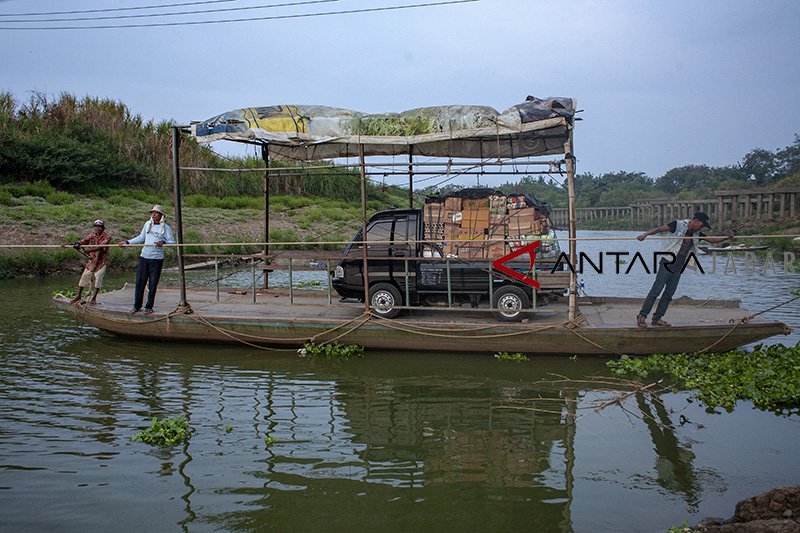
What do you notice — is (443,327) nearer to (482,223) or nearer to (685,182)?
(482,223)

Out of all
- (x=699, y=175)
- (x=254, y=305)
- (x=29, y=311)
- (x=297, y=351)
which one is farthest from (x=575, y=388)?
(x=699, y=175)

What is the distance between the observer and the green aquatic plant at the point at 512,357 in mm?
10102

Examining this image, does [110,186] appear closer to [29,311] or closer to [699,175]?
[29,311]

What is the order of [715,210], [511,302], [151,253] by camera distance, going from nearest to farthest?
[511,302]
[151,253]
[715,210]

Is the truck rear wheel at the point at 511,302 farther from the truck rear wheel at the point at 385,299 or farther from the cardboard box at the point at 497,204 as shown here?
the truck rear wheel at the point at 385,299

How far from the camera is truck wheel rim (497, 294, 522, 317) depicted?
33.9 feet

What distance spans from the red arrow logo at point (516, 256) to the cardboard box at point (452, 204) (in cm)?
126

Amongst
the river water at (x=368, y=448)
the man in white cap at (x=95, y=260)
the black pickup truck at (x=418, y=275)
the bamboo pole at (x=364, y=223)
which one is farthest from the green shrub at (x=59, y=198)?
the bamboo pole at (x=364, y=223)

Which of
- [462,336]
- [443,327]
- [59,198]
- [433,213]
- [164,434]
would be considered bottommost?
[164,434]

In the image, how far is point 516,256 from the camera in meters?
10.4

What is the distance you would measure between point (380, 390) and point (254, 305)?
4.09 metres

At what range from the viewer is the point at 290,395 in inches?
348

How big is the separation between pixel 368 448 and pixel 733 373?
16.4 feet

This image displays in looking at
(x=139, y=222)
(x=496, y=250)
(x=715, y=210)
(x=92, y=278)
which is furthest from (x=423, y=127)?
(x=715, y=210)
